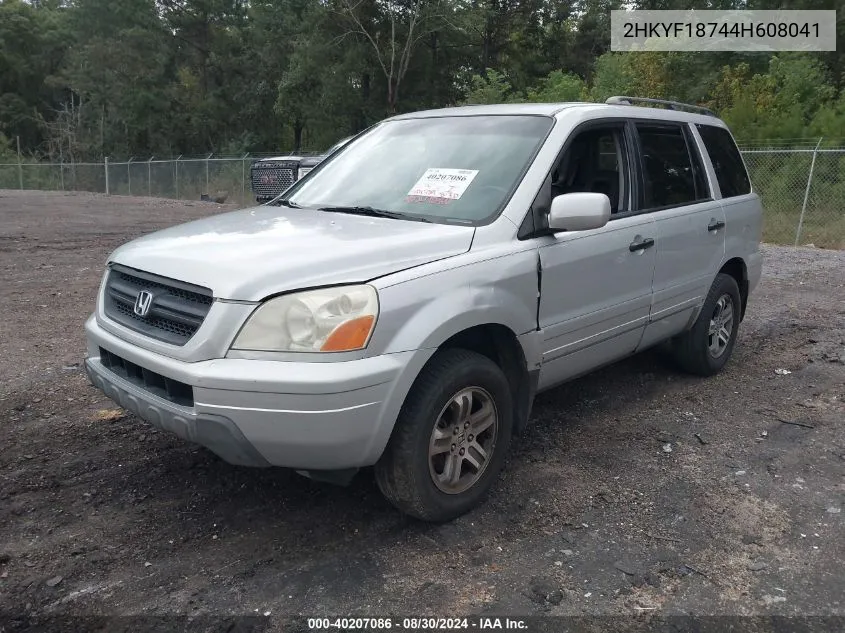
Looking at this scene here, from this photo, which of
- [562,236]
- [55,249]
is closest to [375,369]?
[562,236]

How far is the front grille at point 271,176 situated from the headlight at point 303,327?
13.9 meters

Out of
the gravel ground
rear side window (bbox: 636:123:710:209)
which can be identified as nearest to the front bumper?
the gravel ground

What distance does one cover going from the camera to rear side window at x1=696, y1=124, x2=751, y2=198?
5262mm

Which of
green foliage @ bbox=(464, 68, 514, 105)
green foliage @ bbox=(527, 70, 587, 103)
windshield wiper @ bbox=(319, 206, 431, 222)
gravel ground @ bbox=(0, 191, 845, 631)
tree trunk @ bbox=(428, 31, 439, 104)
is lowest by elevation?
gravel ground @ bbox=(0, 191, 845, 631)

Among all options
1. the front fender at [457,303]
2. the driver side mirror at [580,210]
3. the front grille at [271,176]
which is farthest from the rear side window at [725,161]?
the front grille at [271,176]

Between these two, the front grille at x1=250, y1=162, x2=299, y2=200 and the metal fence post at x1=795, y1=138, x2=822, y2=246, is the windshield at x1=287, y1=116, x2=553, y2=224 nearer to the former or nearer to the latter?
the metal fence post at x1=795, y1=138, x2=822, y2=246

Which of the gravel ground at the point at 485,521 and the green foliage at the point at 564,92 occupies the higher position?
the green foliage at the point at 564,92

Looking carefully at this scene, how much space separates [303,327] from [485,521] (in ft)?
4.28

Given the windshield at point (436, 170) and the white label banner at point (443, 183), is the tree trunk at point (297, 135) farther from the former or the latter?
the white label banner at point (443, 183)

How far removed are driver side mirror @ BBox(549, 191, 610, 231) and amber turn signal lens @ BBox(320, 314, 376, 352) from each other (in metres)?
1.19

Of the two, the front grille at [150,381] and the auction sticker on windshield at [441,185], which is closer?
the front grille at [150,381]

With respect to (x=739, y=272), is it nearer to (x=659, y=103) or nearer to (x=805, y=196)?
(x=659, y=103)

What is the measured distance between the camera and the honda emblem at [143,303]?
3049 millimetres

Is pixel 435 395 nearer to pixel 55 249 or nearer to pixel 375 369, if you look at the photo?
pixel 375 369
